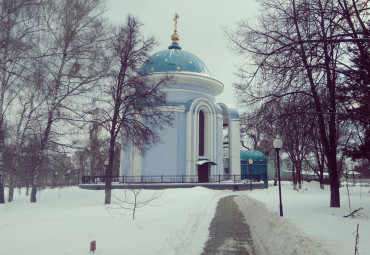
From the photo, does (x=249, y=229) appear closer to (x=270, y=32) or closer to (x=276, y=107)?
(x=276, y=107)

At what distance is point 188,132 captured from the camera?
1102 inches

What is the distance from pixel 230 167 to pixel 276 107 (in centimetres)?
2142

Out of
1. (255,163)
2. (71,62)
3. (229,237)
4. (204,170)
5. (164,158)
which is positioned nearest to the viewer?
(229,237)

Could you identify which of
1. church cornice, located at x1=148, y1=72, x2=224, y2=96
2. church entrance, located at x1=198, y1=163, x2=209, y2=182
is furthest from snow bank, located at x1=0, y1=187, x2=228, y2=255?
church cornice, located at x1=148, y1=72, x2=224, y2=96

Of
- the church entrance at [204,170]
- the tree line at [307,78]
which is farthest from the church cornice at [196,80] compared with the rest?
the tree line at [307,78]

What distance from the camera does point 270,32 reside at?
32.8 ft

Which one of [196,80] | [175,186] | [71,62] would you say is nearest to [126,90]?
[71,62]

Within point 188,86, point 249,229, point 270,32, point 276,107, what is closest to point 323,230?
point 249,229

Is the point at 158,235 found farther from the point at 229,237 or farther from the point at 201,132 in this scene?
the point at 201,132

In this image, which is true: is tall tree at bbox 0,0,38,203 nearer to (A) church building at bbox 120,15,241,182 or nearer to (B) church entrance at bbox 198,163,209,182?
(A) church building at bbox 120,15,241,182

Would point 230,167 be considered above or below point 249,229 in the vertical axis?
above

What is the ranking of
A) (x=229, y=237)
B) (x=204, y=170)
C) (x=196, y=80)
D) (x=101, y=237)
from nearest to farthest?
(x=101, y=237)
(x=229, y=237)
(x=204, y=170)
(x=196, y=80)

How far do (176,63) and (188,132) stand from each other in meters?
7.08

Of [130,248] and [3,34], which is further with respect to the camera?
[3,34]
